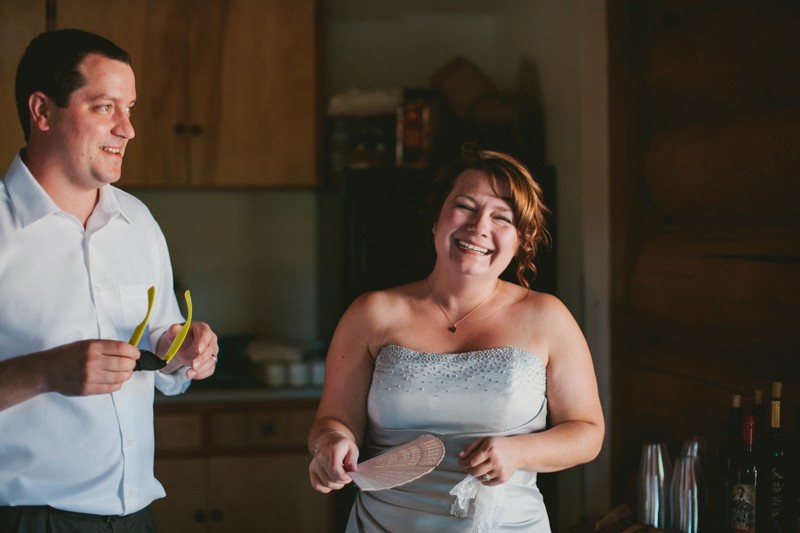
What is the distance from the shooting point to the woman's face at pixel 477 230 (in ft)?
6.04

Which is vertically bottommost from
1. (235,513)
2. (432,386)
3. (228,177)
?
(235,513)

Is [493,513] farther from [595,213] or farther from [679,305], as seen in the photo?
[595,213]

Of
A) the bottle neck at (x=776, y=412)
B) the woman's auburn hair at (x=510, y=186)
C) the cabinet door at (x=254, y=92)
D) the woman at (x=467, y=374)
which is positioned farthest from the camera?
the cabinet door at (x=254, y=92)

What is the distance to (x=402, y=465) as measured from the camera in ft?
5.23

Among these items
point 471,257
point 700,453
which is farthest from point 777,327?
point 471,257

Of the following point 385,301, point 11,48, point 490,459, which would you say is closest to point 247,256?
point 11,48

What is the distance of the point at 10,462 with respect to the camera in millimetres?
1567

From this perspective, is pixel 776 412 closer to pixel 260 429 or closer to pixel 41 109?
pixel 41 109

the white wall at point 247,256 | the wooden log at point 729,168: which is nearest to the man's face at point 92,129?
the wooden log at point 729,168

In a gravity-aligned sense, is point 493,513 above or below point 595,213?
below

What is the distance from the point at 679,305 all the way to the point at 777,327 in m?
0.46

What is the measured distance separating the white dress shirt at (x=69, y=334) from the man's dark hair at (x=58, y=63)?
160 mm

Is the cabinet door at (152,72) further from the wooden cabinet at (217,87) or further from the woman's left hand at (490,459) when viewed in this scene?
the woman's left hand at (490,459)

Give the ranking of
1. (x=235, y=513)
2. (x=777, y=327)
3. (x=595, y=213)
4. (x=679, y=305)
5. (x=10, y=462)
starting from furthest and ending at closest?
(x=235, y=513) → (x=595, y=213) → (x=679, y=305) → (x=777, y=327) → (x=10, y=462)
